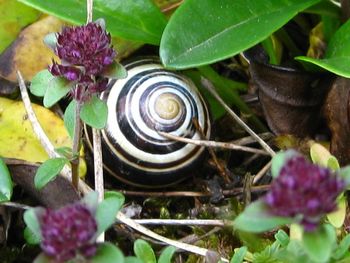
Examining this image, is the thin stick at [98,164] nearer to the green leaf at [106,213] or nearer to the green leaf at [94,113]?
the green leaf at [94,113]

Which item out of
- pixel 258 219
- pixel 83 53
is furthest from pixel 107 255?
pixel 83 53

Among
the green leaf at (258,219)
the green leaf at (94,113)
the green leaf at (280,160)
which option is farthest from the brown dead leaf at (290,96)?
the green leaf at (258,219)

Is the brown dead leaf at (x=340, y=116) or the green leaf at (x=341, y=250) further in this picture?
the brown dead leaf at (x=340, y=116)

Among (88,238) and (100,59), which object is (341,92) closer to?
(100,59)

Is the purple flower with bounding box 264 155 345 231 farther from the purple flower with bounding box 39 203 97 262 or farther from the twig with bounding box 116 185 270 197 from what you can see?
the twig with bounding box 116 185 270 197

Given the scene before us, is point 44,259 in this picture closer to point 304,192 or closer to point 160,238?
point 304,192
